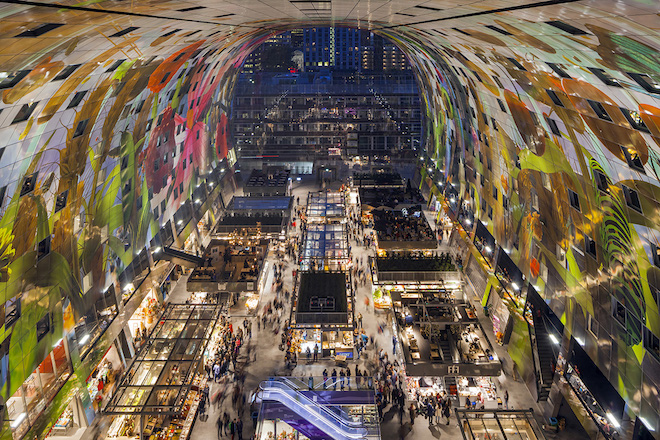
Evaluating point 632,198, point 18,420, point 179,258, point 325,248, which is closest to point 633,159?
point 632,198

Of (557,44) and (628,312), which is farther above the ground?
(557,44)

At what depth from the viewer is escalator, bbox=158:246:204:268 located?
32250mm

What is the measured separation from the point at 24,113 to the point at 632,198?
1951 cm

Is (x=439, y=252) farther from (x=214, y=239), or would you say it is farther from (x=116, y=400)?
(x=116, y=400)

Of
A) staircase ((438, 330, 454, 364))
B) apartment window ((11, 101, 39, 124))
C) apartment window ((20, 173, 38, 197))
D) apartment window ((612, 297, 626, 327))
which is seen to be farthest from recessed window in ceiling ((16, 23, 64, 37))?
→ staircase ((438, 330, 454, 364))

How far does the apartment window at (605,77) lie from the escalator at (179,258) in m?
28.1

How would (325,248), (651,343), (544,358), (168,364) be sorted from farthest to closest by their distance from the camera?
(325,248), (544,358), (168,364), (651,343)

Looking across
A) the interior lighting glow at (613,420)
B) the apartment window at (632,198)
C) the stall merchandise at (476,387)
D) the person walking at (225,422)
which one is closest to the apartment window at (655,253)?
the apartment window at (632,198)

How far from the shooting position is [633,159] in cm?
1312

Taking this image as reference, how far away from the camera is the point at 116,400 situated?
19.7 metres

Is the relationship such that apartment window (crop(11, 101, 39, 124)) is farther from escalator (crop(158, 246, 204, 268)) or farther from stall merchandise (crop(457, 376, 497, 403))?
stall merchandise (crop(457, 376, 497, 403))

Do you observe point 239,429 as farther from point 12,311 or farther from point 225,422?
point 12,311

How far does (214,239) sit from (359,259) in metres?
13.1

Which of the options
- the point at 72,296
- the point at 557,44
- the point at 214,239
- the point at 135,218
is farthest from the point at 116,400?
the point at 557,44
